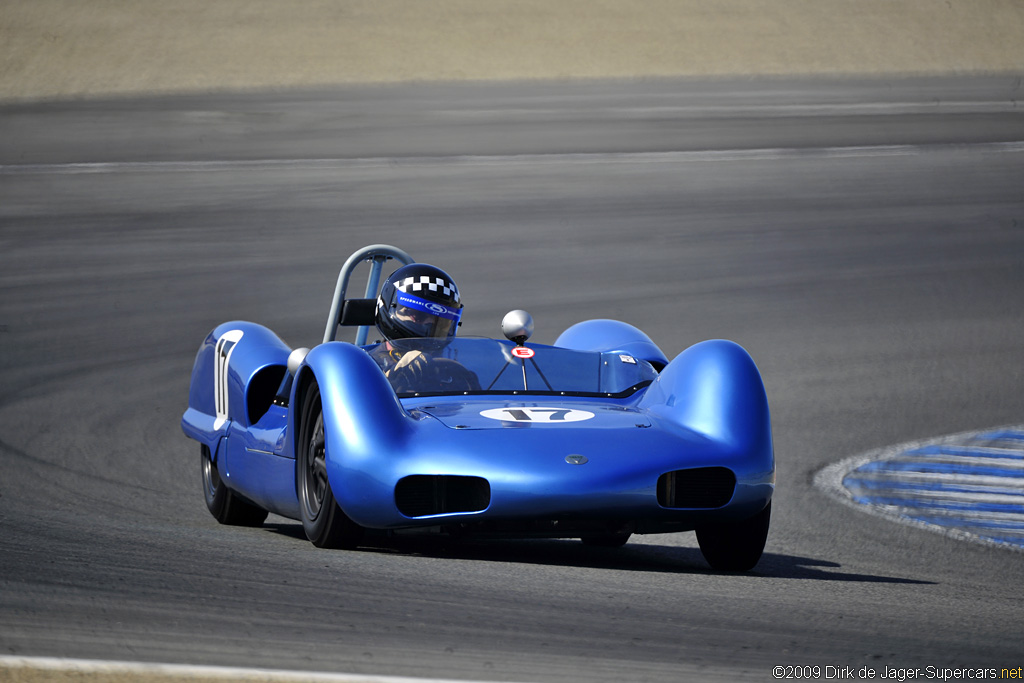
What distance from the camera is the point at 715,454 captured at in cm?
511

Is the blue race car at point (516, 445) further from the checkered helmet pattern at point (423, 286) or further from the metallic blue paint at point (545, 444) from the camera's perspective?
the checkered helmet pattern at point (423, 286)

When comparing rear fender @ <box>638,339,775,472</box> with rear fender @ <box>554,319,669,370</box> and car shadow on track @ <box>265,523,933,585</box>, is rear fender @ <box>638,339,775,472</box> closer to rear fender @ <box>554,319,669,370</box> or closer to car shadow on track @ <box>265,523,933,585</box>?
car shadow on track @ <box>265,523,933,585</box>

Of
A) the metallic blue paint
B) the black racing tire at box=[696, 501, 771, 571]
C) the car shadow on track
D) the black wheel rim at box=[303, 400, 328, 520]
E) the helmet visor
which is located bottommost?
the car shadow on track

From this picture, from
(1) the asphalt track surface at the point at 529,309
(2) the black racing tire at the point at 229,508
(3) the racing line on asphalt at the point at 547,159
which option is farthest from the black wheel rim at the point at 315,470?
(3) the racing line on asphalt at the point at 547,159

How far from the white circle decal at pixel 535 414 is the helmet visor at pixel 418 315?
113 centimetres

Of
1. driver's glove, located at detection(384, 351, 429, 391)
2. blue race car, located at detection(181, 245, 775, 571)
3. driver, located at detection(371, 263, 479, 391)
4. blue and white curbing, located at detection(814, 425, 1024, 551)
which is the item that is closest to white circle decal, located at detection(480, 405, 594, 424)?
blue race car, located at detection(181, 245, 775, 571)

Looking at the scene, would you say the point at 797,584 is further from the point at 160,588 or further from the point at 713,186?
the point at 713,186

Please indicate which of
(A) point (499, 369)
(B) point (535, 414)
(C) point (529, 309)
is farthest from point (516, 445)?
(C) point (529, 309)

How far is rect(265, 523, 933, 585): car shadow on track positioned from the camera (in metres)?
5.44

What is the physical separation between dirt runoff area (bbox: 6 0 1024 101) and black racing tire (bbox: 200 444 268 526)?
25.8m

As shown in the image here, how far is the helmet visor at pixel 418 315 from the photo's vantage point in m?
6.53

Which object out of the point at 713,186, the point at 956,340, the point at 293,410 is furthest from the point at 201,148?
the point at 293,410

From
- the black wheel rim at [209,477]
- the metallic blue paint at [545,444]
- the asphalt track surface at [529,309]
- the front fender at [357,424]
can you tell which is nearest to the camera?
the asphalt track surface at [529,309]

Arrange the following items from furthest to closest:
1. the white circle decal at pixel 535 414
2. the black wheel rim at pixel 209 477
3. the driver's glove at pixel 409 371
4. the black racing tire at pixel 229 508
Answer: the black wheel rim at pixel 209 477, the black racing tire at pixel 229 508, the driver's glove at pixel 409 371, the white circle decal at pixel 535 414
